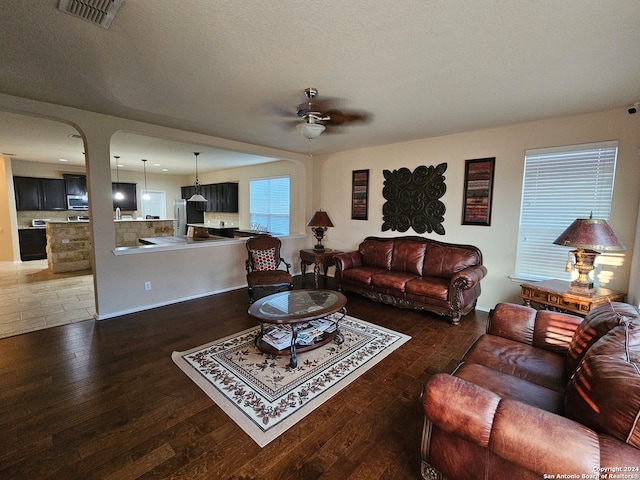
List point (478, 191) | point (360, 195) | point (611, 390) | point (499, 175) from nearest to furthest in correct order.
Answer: point (611, 390) < point (499, 175) < point (478, 191) < point (360, 195)

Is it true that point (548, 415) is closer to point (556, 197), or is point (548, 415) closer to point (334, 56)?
point (334, 56)

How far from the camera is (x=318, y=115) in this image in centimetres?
288

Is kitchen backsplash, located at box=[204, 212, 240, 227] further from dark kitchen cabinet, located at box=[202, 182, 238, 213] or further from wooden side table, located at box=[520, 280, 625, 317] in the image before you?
wooden side table, located at box=[520, 280, 625, 317]

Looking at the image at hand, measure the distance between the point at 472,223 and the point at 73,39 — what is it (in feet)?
14.7

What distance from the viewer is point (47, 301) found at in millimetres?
4195

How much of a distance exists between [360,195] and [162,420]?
4.30 m

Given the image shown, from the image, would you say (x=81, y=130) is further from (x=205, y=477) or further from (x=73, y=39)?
(x=205, y=477)

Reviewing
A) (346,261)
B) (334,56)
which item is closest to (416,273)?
(346,261)

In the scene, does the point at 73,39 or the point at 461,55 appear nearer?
the point at 73,39

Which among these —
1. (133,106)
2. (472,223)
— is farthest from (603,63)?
(133,106)

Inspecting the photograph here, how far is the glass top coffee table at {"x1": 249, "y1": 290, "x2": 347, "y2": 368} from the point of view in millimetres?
2525

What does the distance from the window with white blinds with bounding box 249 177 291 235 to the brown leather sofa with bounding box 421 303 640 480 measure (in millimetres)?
5905

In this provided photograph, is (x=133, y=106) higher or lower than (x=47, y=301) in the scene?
higher

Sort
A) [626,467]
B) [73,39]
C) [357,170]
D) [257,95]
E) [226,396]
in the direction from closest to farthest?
[626,467]
[73,39]
[226,396]
[257,95]
[357,170]
